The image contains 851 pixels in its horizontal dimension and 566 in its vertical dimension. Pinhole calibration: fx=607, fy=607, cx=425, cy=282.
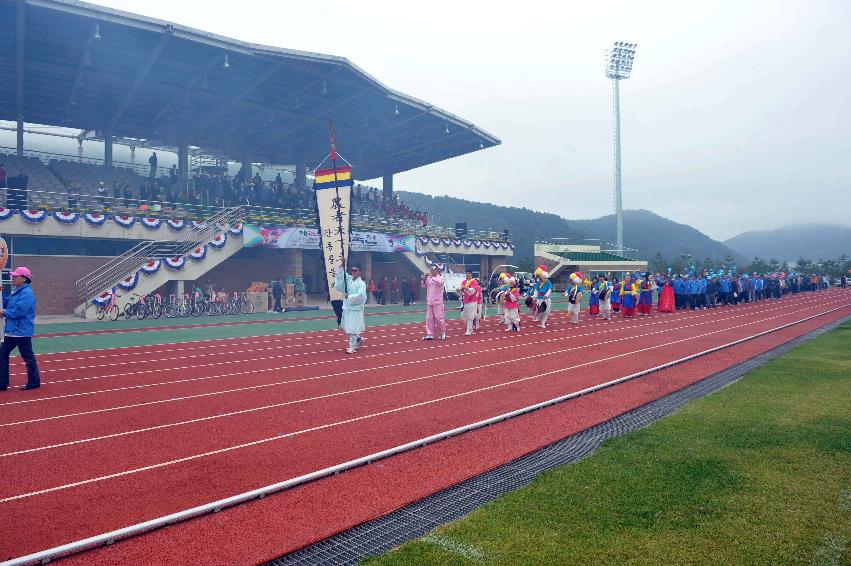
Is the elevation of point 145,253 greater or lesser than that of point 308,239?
lesser

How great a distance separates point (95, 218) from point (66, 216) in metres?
1.07

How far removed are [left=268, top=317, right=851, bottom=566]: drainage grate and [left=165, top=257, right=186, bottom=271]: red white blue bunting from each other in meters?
21.8

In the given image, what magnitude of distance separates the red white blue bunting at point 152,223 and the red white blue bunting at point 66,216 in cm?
266

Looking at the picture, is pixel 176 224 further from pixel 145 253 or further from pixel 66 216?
pixel 66 216

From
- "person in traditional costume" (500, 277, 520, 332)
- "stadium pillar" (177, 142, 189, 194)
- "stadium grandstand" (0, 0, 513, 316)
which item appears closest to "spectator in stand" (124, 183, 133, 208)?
"stadium grandstand" (0, 0, 513, 316)

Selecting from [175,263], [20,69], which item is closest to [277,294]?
[175,263]

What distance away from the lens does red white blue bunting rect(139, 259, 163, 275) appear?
2441cm

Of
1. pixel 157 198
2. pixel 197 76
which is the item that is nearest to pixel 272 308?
pixel 157 198

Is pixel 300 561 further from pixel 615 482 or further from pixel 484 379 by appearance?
pixel 484 379

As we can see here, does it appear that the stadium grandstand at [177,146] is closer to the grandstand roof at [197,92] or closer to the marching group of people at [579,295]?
the grandstand roof at [197,92]

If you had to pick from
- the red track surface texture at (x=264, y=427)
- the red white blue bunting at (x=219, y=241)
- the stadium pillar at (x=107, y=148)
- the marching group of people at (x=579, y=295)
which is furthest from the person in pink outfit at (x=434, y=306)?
the stadium pillar at (x=107, y=148)

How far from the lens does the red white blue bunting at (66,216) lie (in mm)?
23609

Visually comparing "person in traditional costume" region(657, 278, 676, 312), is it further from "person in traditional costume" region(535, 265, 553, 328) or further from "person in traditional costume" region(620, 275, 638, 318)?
"person in traditional costume" region(535, 265, 553, 328)

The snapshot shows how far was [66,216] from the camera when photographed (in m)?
23.8
